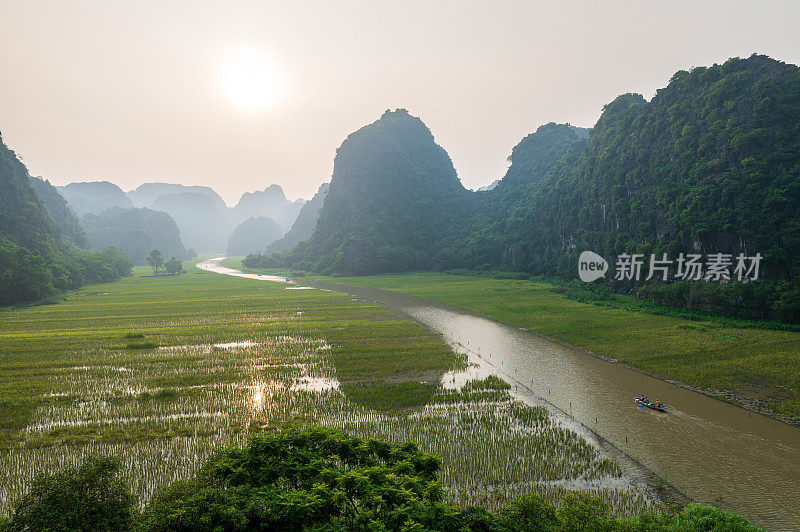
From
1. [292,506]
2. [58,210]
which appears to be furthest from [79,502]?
[58,210]

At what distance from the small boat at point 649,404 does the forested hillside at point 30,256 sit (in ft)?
201

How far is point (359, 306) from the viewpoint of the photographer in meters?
43.4

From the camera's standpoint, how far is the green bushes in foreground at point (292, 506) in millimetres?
6523

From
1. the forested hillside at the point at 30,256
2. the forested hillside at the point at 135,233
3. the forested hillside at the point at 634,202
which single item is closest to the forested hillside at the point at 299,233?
the forested hillside at the point at 135,233

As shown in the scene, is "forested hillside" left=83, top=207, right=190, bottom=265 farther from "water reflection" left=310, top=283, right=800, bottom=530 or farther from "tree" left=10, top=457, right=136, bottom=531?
"tree" left=10, top=457, right=136, bottom=531

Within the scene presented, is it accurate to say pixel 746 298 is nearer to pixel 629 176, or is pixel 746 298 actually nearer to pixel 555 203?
pixel 629 176

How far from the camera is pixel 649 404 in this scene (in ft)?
52.3

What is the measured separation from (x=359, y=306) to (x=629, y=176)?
49.4 m

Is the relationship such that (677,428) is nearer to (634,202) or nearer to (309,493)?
(309,493)

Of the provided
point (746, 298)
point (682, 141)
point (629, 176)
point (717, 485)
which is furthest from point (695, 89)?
point (717, 485)

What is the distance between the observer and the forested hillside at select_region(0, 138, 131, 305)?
44.1 m

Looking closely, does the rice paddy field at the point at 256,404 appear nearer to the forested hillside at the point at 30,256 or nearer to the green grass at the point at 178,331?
the green grass at the point at 178,331

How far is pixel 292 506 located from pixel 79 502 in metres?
3.86

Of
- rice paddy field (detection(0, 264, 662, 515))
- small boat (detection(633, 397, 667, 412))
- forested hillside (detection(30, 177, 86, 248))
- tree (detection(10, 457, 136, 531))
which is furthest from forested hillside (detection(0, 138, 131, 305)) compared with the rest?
small boat (detection(633, 397, 667, 412))
